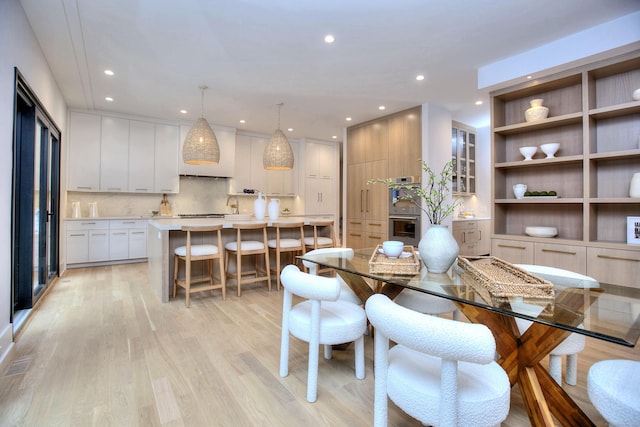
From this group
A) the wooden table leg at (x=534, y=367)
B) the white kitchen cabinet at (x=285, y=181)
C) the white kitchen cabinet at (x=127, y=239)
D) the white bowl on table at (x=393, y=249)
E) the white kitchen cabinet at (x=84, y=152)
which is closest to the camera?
the wooden table leg at (x=534, y=367)

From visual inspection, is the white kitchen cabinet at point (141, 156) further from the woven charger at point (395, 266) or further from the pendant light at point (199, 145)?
the woven charger at point (395, 266)

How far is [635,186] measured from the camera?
2.61 meters

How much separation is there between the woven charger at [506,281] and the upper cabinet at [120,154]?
5583 millimetres

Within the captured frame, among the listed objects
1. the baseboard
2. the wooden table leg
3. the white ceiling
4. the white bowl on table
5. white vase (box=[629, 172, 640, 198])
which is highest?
the white ceiling

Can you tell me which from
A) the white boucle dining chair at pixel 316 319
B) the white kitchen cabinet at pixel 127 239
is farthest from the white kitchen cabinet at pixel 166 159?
the white boucle dining chair at pixel 316 319

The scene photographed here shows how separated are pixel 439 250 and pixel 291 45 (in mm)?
2487

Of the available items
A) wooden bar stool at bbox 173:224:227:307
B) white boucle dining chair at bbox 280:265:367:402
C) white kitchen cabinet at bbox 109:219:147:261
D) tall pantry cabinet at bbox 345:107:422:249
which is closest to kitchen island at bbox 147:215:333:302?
wooden bar stool at bbox 173:224:227:307

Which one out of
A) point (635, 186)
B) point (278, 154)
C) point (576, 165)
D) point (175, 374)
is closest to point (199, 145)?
point (278, 154)

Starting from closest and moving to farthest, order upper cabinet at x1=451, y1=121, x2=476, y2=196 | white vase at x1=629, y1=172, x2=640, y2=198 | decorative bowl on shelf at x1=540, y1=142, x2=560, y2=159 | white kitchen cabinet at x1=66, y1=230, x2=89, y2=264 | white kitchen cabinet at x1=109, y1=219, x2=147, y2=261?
white vase at x1=629, y1=172, x2=640, y2=198 → decorative bowl on shelf at x1=540, y1=142, x2=560, y2=159 → white kitchen cabinet at x1=66, y1=230, x2=89, y2=264 → white kitchen cabinet at x1=109, y1=219, x2=147, y2=261 → upper cabinet at x1=451, y1=121, x2=476, y2=196

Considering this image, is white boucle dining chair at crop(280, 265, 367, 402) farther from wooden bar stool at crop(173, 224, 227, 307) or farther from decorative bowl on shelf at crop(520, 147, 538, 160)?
decorative bowl on shelf at crop(520, 147, 538, 160)

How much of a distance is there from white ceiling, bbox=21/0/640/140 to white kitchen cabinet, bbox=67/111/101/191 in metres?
0.49

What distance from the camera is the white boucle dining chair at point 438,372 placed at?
892mm

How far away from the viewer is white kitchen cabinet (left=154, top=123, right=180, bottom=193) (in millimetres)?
5707

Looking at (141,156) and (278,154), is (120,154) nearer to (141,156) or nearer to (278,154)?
(141,156)
